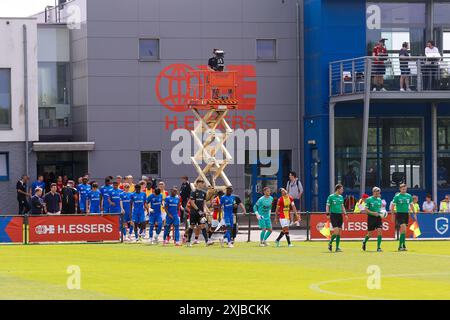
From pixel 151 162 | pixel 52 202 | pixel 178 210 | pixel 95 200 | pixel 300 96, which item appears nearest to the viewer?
pixel 178 210

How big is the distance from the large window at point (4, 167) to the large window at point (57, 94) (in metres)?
2.77

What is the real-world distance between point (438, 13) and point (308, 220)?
16.0m

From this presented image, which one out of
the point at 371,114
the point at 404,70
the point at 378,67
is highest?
the point at 378,67

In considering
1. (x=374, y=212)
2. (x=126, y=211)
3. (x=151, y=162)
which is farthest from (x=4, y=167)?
(x=374, y=212)

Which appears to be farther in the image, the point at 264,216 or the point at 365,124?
the point at 365,124

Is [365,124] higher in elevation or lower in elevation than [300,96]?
lower

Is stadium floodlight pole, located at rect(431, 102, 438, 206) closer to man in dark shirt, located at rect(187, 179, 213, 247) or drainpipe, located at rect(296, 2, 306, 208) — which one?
drainpipe, located at rect(296, 2, 306, 208)

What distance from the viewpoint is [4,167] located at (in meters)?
51.9

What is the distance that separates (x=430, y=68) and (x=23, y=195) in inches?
648

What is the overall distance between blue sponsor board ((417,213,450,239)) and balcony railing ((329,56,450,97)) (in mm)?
8329

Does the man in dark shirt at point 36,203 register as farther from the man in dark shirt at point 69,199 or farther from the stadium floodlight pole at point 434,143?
the stadium floodlight pole at point 434,143

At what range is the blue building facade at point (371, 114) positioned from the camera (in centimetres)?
5253

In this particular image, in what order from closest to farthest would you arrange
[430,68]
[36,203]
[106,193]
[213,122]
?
[36,203]
[106,193]
[213,122]
[430,68]

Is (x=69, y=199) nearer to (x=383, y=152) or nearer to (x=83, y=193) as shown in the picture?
(x=83, y=193)
